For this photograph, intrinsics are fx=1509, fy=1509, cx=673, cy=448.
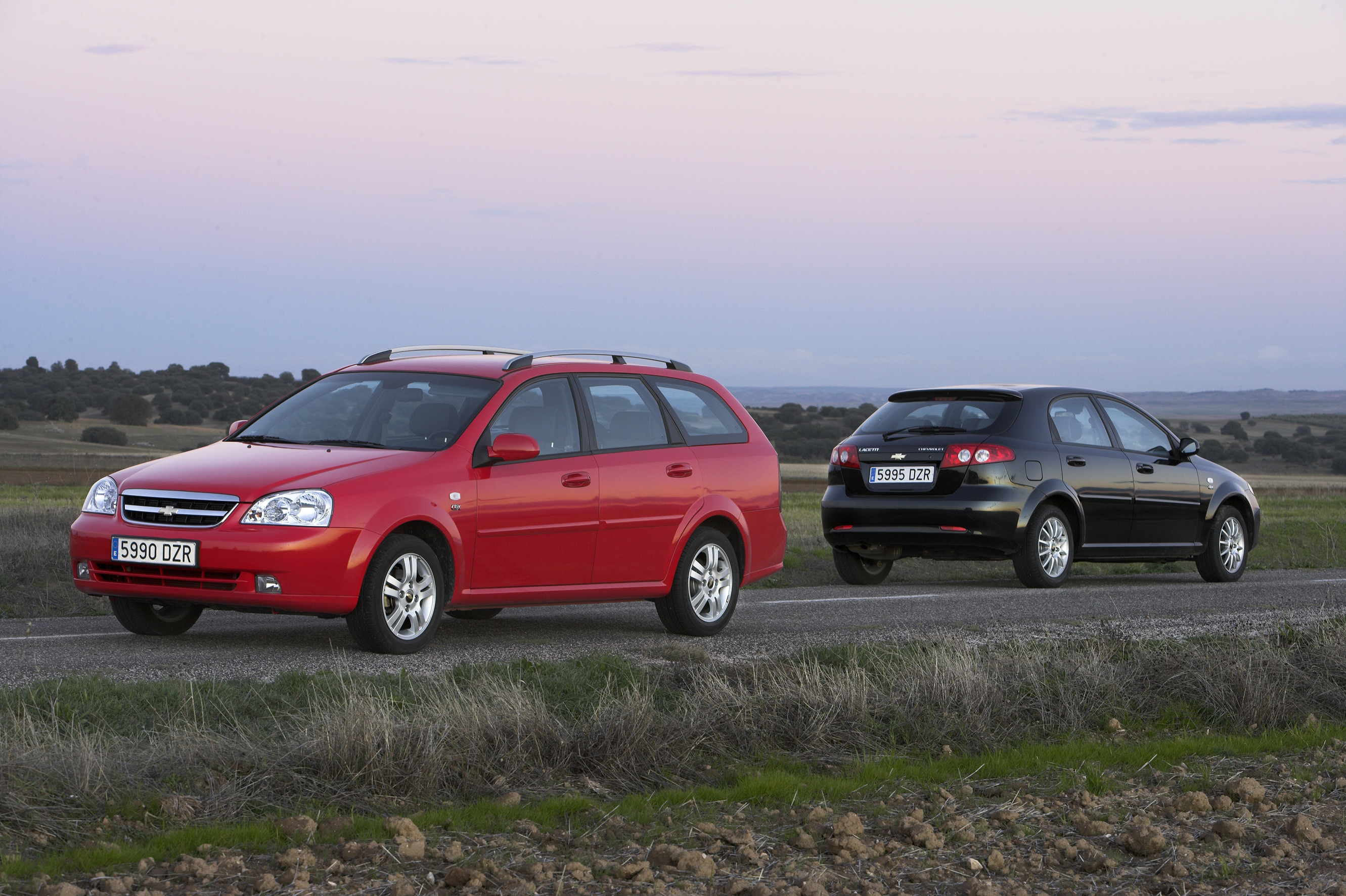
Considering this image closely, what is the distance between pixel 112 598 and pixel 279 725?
3686 mm

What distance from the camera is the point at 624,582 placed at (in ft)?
31.4

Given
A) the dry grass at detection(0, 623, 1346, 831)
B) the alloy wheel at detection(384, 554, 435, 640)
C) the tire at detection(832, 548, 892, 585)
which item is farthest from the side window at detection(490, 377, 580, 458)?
the tire at detection(832, 548, 892, 585)

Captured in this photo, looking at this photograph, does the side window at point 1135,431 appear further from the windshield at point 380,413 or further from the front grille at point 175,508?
the front grille at point 175,508

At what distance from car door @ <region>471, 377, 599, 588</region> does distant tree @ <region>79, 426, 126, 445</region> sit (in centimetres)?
5351

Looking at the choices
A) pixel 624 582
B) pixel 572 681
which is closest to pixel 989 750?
pixel 572 681

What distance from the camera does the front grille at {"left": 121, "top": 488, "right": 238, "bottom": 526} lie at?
26.7ft

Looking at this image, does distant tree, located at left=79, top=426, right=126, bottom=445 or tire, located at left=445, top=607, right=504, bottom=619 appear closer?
tire, located at left=445, top=607, right=504, bottom=619

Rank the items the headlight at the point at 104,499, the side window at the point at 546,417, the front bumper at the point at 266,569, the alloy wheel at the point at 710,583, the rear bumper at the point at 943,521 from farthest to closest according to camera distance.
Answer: the rear bumper at the point at 943,521 < the alloy wheel at the point at 710,583 < the side window at the point at 546,417 < the headlight at the point at 104,499 < the front bumper at the point at 266,569

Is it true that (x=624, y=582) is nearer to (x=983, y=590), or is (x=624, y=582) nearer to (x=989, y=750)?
(x=989, y=750)

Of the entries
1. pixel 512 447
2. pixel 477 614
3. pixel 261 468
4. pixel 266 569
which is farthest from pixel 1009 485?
pixel 266 569

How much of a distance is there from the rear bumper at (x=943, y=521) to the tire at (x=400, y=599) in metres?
5.55

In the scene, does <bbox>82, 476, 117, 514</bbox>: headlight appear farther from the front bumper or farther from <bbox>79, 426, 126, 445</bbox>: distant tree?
<bbox>79, 426, 126, 445</bbox>: distant tree

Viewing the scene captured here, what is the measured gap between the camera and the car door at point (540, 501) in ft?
29.0

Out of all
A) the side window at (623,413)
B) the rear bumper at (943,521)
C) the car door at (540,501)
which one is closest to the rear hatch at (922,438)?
the rear bumper at (943,521)
